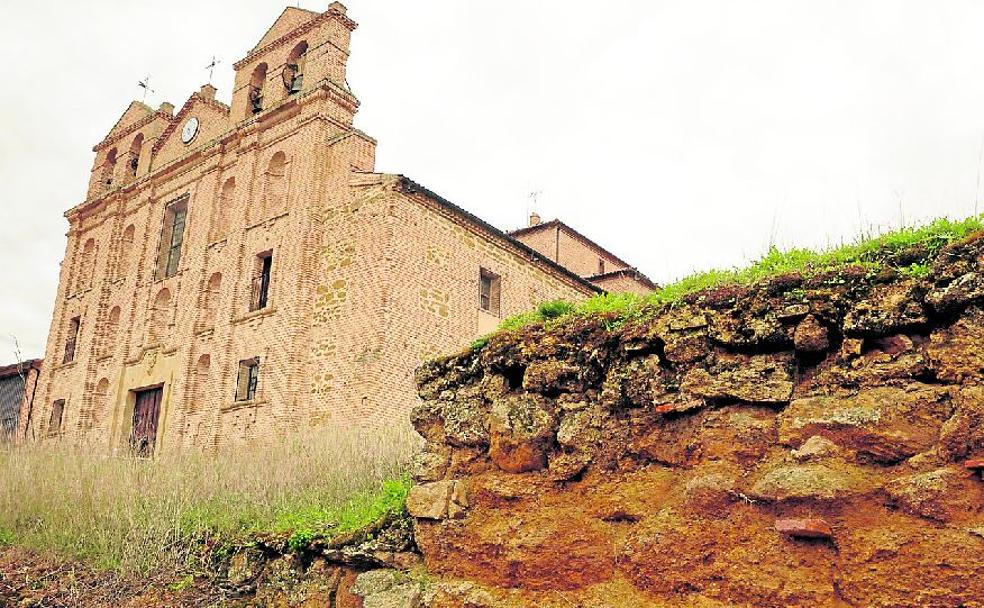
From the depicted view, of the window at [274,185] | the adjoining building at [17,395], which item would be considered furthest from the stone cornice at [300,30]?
the adjoining building at [17,395]

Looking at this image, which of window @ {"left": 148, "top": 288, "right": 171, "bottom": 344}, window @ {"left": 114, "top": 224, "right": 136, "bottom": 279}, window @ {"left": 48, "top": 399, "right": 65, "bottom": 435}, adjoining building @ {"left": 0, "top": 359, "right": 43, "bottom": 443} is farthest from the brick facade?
adjoining building @ {"left": 0, "top": 359, "right": 43, "bottom": 443}

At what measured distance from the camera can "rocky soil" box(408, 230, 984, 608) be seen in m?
3.63

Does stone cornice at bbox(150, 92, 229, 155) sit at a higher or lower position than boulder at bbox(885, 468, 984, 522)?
higher

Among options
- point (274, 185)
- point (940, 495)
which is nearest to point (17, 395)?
point (274, 185)

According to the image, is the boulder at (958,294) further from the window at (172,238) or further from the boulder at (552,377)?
the window at (172,238)

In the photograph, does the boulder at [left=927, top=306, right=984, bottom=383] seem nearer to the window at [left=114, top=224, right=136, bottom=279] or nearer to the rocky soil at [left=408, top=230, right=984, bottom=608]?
the rocky soil at [left=408, top=230, right=984, bottom=608]

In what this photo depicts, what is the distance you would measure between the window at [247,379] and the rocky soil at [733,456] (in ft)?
44.7

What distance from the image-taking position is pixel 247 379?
18.5 meters

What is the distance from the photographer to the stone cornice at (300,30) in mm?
20484

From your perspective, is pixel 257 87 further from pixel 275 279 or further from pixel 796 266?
pixel 796 266

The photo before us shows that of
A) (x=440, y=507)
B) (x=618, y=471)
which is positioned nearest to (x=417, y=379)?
(x=440, y=507)

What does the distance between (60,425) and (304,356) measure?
11287mm

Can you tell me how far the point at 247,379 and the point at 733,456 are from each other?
16.1 m

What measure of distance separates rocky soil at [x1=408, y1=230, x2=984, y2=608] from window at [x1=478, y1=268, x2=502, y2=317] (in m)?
13.7
